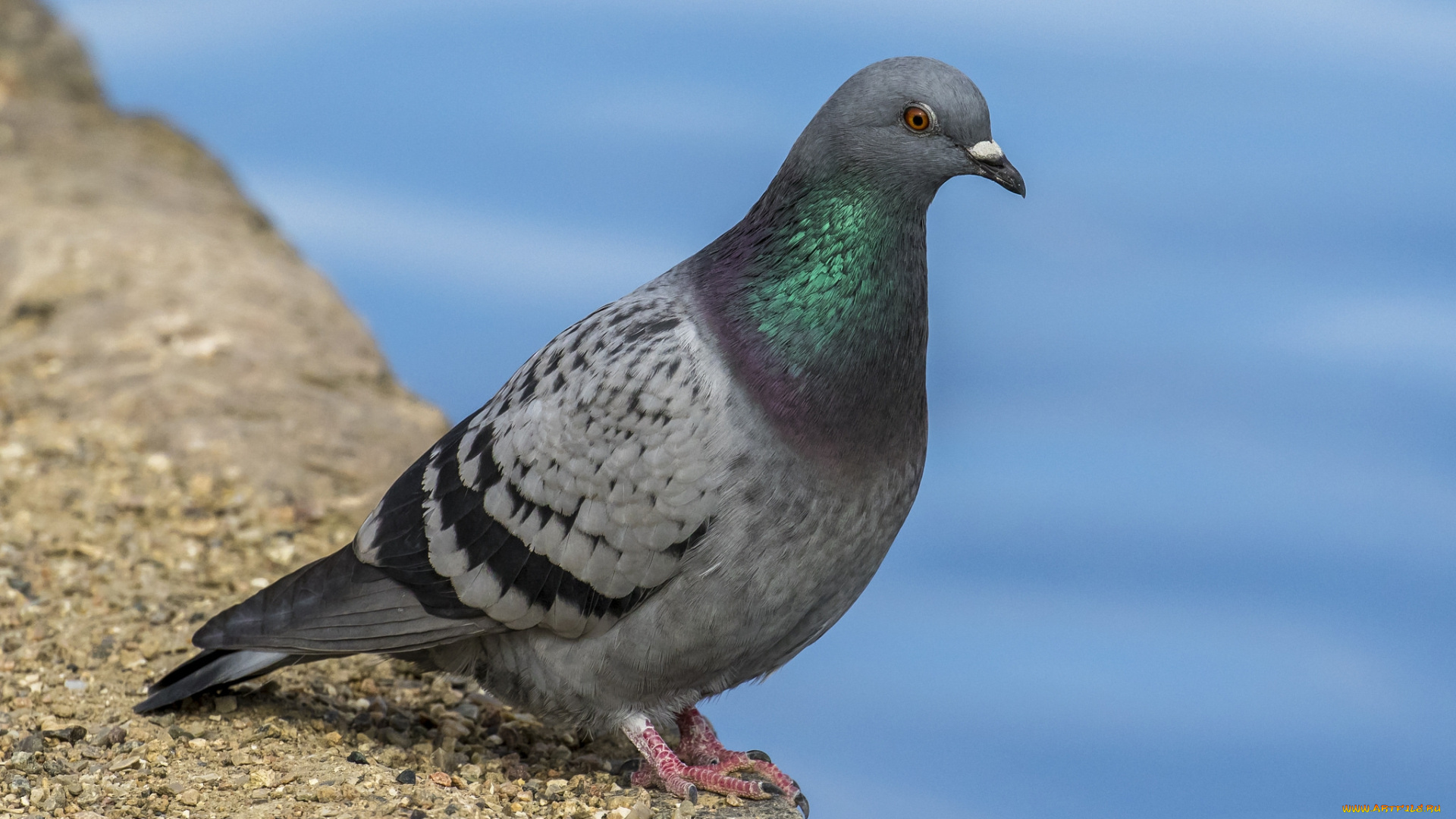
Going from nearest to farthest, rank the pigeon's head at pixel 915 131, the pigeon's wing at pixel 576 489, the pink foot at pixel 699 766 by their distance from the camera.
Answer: the pigeon's head at pixel 915 131, the pigeon's wing at pixel 576 489, the pink foot at pixel 699 766

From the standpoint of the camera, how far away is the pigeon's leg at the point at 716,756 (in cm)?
502

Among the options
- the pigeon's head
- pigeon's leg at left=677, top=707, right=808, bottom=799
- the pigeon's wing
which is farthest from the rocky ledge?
the pigeon's head

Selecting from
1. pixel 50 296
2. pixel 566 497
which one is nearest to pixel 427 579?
pixel 566 497

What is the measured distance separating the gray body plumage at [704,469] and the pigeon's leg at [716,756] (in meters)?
0.38

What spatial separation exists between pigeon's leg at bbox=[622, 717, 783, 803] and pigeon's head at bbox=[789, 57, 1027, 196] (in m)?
1.87

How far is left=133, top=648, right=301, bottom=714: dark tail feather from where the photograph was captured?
5.07 meters

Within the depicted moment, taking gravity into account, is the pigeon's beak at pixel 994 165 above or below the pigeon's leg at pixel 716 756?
above

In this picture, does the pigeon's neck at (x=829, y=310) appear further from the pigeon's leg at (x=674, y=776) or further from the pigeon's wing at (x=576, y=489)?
the pigeon's leg at (x=674, y=776)

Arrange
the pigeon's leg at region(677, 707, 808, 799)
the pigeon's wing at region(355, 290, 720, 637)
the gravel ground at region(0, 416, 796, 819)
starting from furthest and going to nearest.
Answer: the pigeon's leg at region(677, 707, 808, 799) → the gravel ground at region(0, 416, 796, 819) → the pigeon's wing at region(355, 290, 720, 637)

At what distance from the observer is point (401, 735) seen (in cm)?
539

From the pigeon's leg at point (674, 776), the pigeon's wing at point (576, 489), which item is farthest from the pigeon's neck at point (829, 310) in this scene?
the pigeon's leg at point (674, 776)

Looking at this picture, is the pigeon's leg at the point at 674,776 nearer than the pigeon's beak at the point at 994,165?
No

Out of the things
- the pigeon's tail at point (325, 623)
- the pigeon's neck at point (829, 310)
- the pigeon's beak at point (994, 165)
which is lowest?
the pigeon's tail at point (325, 623)

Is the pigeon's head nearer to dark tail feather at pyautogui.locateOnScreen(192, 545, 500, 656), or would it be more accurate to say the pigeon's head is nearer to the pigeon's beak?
the pigeon's beak
